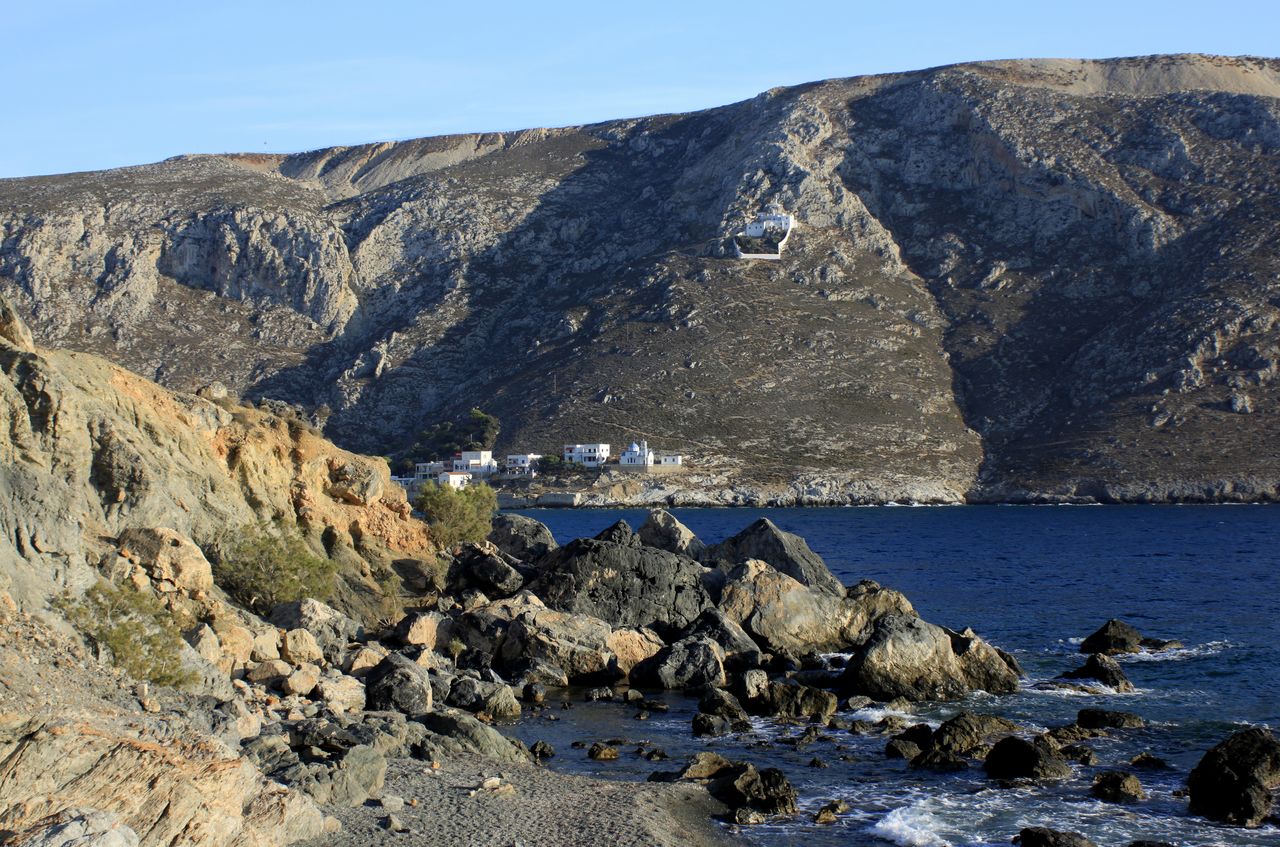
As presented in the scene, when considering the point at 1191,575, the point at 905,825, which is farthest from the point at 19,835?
the point at 1191,575

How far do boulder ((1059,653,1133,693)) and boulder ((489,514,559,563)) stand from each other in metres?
22.7

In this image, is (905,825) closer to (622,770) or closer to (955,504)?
(622,770)

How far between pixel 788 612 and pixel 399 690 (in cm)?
1510

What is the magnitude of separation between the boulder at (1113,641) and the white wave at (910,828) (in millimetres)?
18539

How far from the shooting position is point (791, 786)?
20906 millimetres

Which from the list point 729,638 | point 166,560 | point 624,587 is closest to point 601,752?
point 166,560

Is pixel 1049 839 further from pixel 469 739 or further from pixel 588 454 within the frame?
pixel 588 454

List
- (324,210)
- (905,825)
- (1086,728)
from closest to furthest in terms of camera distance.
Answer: (905,825)
(1086,728)
(324,210)

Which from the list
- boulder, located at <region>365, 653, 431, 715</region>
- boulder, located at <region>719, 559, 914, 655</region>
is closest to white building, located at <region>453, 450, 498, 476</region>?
boulder, located at <region>719, 559, 914, 655</region>

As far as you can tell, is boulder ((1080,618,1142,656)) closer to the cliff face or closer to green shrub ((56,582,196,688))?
the cliff face

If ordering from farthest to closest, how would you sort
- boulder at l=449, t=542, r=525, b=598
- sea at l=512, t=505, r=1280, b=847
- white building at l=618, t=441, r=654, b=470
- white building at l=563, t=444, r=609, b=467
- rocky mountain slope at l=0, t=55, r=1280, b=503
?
white building at l=563, t=444, r=609, b=467 < white building at l=618, t=441, r=654, b=470 < rocky mountain slope at l=0, t=55, r=1280, b=503 < boulder at l=449, t=542, r=525, b=598 < sea at l=512, t=505, r=1280, b=847

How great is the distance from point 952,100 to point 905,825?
143 metres

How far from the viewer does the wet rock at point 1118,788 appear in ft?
67.2

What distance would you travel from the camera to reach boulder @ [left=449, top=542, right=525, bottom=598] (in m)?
38.6
